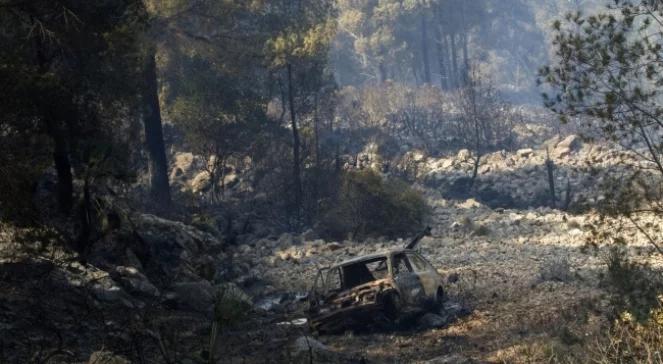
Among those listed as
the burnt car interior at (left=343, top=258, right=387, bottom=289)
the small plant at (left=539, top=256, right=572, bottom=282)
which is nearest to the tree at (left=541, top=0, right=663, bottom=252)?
the burnt car interior at (left=343, top=258, right=387, bottom=289)

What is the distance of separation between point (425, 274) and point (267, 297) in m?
4.97

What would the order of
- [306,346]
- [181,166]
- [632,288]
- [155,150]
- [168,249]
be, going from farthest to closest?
[181,166] < [155,150] < [168,249] < [306,346] < [632,288]

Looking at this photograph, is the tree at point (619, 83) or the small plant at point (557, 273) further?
the small plant at point (557, 273)

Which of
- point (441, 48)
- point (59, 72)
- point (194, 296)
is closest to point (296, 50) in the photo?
point (59, 72)

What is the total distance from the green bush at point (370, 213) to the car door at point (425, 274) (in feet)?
38.1

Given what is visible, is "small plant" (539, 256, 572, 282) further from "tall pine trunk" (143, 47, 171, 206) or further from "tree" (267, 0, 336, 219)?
"tall pine trunk" (143, 47, 171, 206)

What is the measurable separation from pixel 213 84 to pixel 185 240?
15271 millimetres

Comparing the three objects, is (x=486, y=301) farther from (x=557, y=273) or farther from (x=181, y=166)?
(x=181, y=166)

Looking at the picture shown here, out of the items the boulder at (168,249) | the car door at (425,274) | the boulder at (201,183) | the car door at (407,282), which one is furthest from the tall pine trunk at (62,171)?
the boulder at (201,183)

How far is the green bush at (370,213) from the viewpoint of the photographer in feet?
87.5

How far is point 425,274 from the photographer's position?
14.2 meters

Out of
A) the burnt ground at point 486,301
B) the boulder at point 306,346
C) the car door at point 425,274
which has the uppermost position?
the car door at point 425,274

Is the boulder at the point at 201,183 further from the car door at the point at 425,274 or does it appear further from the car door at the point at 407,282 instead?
the car door at the point at 407,282

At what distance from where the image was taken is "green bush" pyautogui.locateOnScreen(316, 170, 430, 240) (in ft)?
87.5
